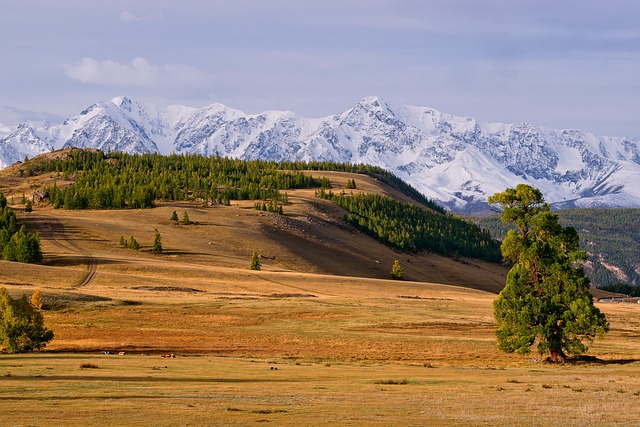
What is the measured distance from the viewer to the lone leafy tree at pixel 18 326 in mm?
65750

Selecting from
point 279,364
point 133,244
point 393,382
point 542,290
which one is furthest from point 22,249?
point 393,382

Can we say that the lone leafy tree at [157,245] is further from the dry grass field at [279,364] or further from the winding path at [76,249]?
the dry grass field at [279,364]

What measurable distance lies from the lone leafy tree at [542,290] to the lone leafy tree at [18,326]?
36419 millimetres

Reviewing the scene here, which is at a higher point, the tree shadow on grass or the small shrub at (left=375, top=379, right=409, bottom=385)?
the small shrub at (left=375, top=379, right=409, bottom=385)

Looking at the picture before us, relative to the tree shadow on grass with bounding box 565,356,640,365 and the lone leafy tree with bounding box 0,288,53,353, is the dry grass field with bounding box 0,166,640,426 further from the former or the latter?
the lone leafy tree with bounding box 0,288,53,353

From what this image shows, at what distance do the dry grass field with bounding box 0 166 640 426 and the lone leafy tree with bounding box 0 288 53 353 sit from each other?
2.12 m

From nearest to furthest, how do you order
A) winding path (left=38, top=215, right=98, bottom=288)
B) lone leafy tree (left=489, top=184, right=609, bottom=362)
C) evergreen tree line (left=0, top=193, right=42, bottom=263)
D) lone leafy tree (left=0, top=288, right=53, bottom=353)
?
lone leafy tree (left=0, top=288, right=53, bottom=353)
lone leafy tree (left=489, top=184, right=609, bottom=362)
winding path (left=38, top=215, right=98, bottom=288)
evergreen tree line (left=0, top=193, right=42, bottom=263)

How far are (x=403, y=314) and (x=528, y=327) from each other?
38761mm

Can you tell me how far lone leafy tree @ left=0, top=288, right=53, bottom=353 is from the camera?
216 ft

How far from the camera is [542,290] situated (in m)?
68.4

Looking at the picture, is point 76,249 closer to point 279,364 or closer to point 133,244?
point 133,244

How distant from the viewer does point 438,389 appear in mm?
44250

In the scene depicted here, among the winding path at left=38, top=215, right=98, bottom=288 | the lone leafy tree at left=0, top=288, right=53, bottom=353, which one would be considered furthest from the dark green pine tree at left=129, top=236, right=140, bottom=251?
the lone leafy tree at left=0, top=288, right=53, bottom=353

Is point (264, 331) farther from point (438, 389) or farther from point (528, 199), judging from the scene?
point (438, 389)
